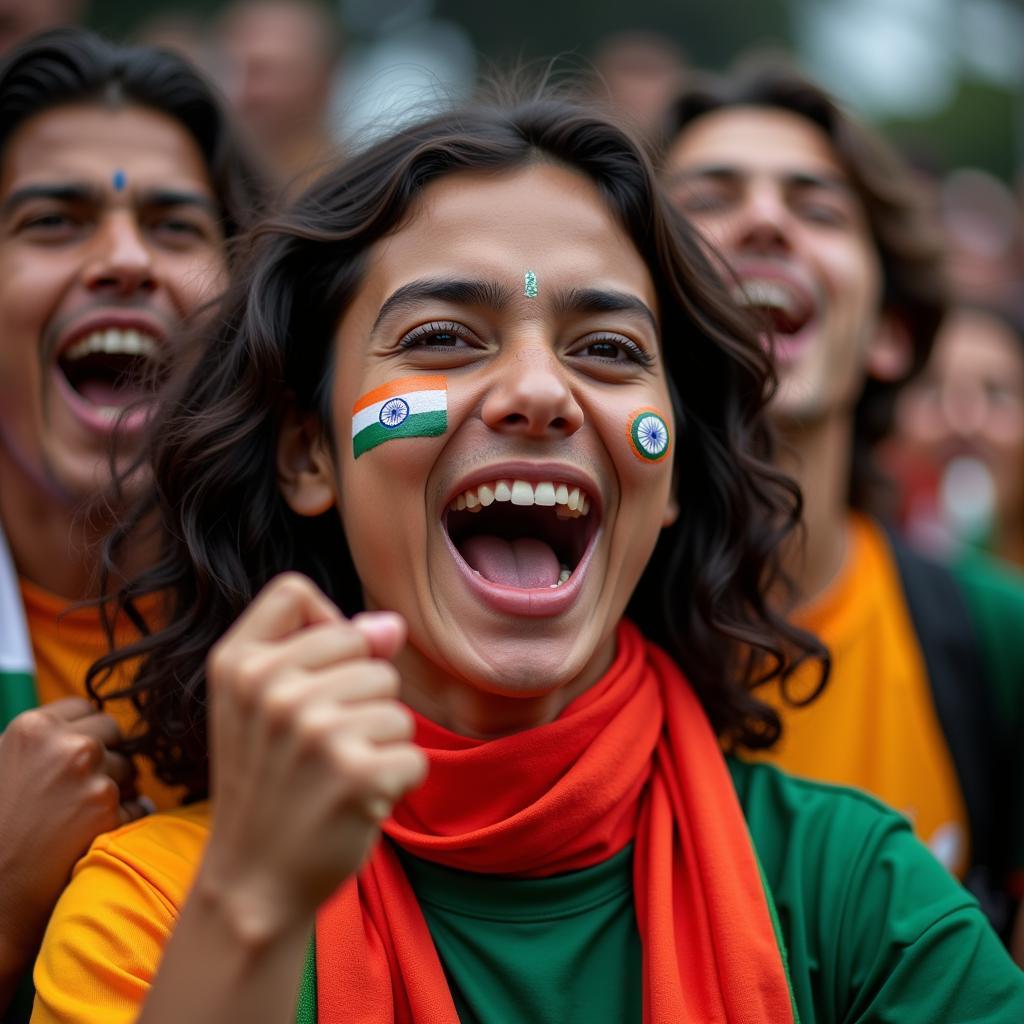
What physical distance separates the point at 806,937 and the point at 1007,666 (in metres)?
1.52

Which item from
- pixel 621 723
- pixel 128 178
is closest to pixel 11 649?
pixel 128 178

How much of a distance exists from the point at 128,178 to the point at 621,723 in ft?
6.41

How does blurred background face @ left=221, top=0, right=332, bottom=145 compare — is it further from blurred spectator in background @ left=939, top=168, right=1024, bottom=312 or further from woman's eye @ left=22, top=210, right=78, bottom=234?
blurred spectator in background @ left=939, top=168, right=1024, bottom=312

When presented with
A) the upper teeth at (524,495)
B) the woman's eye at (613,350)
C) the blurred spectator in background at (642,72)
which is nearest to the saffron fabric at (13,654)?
the upper teeth at (524,495)

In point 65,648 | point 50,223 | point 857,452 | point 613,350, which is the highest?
point 50,223

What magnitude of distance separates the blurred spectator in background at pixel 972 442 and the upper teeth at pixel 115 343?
131 inches

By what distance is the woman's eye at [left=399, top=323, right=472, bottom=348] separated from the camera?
97.1 inches

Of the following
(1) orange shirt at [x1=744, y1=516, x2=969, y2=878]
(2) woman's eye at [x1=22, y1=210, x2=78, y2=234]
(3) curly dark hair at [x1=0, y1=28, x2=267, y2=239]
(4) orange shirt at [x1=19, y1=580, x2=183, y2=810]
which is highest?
(3) curly dark hair at [x1=0, y1=28, x2=267, y2=239]

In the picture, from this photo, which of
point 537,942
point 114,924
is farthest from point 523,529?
point 114,924

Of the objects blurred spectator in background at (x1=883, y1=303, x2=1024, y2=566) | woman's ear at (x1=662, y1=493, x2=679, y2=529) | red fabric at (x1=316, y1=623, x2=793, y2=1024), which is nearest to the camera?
red fabric at (x1=316, y1=623, x2=793, y2=1024)

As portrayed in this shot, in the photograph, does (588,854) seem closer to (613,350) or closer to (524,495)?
(524,495)

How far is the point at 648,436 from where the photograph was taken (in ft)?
8.12

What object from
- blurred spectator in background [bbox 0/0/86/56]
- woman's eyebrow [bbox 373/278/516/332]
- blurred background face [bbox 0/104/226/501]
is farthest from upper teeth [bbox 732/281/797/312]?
blurred spectator in background [bbox 0/0/86/56]

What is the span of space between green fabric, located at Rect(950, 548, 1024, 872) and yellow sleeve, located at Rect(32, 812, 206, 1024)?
217cm
